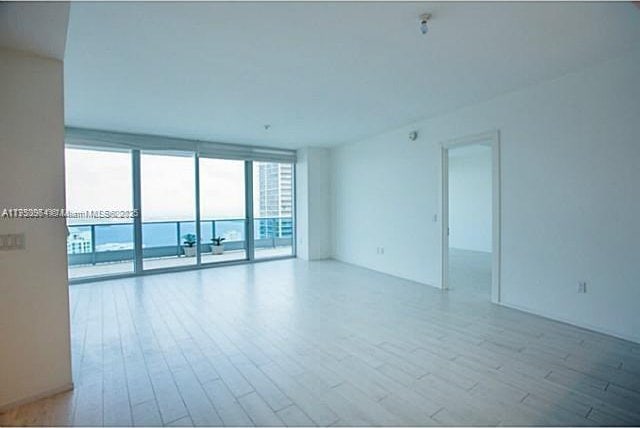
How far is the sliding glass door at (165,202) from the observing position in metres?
5.64

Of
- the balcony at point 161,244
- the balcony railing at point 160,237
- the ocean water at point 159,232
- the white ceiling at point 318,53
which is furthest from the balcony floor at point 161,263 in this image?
the white ceiling at point 318,53

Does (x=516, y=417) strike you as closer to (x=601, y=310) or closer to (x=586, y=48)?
(x=601, y=310)

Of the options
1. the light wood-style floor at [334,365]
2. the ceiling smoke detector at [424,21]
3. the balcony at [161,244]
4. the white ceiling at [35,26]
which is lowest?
the light wood-style floor at [334,365]

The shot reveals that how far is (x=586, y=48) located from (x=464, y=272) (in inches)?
156

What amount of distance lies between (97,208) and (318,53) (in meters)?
4.75

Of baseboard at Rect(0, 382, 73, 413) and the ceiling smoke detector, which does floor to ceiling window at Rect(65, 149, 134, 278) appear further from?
the ceiling smoke detector

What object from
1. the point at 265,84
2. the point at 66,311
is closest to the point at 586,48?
the point at 265,84

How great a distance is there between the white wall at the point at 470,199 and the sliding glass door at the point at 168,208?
4576mm

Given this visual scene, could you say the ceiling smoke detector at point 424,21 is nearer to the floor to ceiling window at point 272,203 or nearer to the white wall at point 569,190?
the white wall at point 569,190

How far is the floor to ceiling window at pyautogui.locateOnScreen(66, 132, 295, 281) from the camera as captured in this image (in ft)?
17.3

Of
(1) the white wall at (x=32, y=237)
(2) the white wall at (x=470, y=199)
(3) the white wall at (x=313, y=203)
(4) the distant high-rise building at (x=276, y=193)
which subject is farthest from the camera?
(2) the white wall at (x=470, y=199)

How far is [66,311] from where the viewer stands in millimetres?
2197

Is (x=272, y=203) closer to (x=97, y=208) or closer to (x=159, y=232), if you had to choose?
(x=159, y=232)

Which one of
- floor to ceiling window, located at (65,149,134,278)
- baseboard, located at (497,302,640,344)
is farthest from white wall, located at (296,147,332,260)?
baseboard, located at (497,302,640,344)
